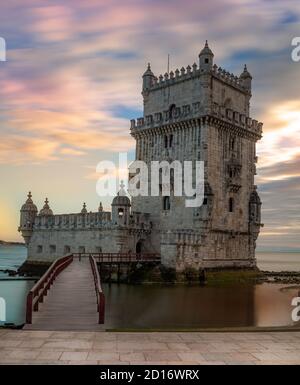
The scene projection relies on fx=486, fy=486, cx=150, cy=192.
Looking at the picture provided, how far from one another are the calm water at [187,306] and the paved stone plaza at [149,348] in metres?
7.12

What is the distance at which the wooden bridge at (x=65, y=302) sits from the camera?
17062 millimetres

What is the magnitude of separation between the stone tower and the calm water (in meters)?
5.07

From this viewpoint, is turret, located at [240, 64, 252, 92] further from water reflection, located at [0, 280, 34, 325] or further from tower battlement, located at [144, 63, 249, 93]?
water reflection, located at [0, 280, 34, 325]

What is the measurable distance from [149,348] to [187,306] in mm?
19023

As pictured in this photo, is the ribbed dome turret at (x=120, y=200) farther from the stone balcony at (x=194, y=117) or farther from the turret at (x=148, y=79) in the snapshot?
the turret at (x=148, y=79)

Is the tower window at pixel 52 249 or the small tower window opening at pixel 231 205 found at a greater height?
the small tower window opening at pixel 231 205

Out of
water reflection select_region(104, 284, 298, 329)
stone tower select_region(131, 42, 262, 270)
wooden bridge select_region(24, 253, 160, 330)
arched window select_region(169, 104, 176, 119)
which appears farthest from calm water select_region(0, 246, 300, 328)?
arched window select_region(169, 104, 176, 119)

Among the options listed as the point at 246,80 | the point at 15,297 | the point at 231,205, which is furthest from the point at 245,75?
the point at 15,297

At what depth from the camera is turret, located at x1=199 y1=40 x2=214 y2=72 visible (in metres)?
47.8

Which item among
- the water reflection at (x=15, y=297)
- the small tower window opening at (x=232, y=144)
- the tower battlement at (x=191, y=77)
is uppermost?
the tower battlement at (x=191, y=77)

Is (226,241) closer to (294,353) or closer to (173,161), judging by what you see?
(173,161)

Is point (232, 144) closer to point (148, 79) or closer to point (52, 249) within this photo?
point (148, 79)

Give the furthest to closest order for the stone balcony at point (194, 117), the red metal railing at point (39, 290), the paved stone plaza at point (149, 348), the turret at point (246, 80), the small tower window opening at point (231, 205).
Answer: the turret at point (246, 80)
the small tower window opening at point (231, 205)
the stone balcony at point (194, 117)
the red metal railing at point (39, 290)
the paved stone plaza at point (149, 348)

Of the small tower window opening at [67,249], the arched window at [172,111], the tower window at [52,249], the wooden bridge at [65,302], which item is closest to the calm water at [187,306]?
the wooden bridge at [65,302]
